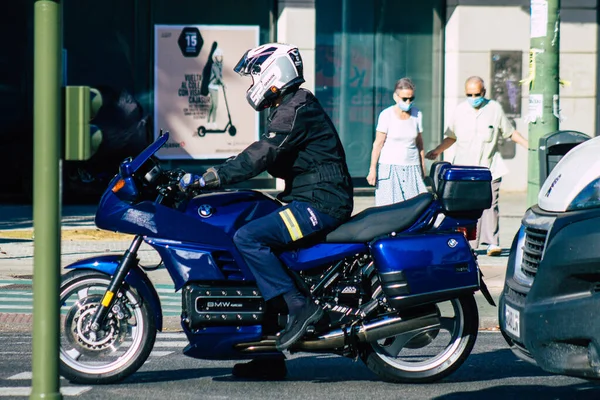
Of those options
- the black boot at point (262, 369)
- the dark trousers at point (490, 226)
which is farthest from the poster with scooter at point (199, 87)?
the black boot at point (262, 369)

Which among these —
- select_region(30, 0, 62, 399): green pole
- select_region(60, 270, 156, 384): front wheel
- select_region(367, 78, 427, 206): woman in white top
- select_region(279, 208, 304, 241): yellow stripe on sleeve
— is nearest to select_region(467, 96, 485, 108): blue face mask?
select_region(367, 78, 427, 206): woman in white top

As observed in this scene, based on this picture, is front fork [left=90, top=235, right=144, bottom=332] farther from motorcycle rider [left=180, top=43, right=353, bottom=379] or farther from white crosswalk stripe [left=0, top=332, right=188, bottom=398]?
motorcycle rider [left=180, top=43, right=353, bottom=379]

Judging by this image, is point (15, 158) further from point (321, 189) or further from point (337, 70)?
point (321, 189)

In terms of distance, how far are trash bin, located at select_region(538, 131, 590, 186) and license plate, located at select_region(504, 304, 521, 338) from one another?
3526mm

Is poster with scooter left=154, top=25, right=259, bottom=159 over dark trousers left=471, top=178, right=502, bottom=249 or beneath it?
over

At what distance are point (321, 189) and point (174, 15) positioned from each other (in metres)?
11.5

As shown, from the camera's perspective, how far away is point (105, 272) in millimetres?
6660

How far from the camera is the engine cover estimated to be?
6559 mm

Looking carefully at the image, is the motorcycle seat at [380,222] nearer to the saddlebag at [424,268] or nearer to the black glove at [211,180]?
the saddlebag at [424,268]

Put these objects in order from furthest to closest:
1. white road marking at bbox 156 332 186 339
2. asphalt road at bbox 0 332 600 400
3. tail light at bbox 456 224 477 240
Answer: white road marking at bbox 156 332 186 339 → tail light at bbox 456 224 477 240 → asphalt road at bbox 0 332 600 400

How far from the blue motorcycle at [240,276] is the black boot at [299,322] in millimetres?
73

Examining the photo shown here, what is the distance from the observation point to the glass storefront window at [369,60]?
1822cm

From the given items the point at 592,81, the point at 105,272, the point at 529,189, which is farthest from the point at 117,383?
the point at 592,81

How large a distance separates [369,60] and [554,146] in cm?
907
